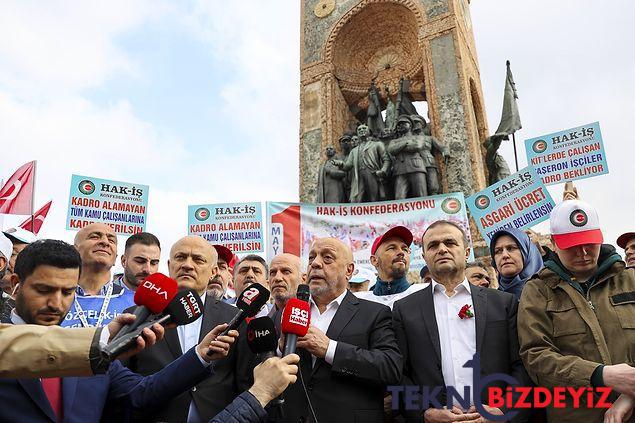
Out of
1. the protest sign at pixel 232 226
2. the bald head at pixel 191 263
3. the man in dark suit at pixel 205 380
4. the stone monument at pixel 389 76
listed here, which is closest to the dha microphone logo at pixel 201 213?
the protest sign at pixel 232 226

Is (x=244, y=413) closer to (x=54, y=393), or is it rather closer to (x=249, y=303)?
(x=249, y=303)

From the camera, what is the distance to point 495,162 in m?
12.1

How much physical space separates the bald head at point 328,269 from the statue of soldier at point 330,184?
857cm

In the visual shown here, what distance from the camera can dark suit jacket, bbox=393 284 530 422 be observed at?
2.39m

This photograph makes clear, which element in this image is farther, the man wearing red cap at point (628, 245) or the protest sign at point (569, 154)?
the protest sign at point (569, 154)

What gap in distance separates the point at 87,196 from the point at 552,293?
6655 millimetres

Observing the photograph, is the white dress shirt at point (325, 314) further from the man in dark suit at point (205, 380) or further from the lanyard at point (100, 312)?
the lanyard at point (100, 312)

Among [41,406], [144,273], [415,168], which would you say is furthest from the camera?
[415,168]

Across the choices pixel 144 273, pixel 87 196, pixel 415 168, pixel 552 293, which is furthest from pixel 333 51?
pixel 552 293

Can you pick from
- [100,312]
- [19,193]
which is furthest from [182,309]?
[19,193]

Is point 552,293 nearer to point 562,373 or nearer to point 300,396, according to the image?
point 562,373

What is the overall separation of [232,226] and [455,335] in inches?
258

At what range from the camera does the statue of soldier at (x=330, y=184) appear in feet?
37.7

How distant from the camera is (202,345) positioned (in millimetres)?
2008
